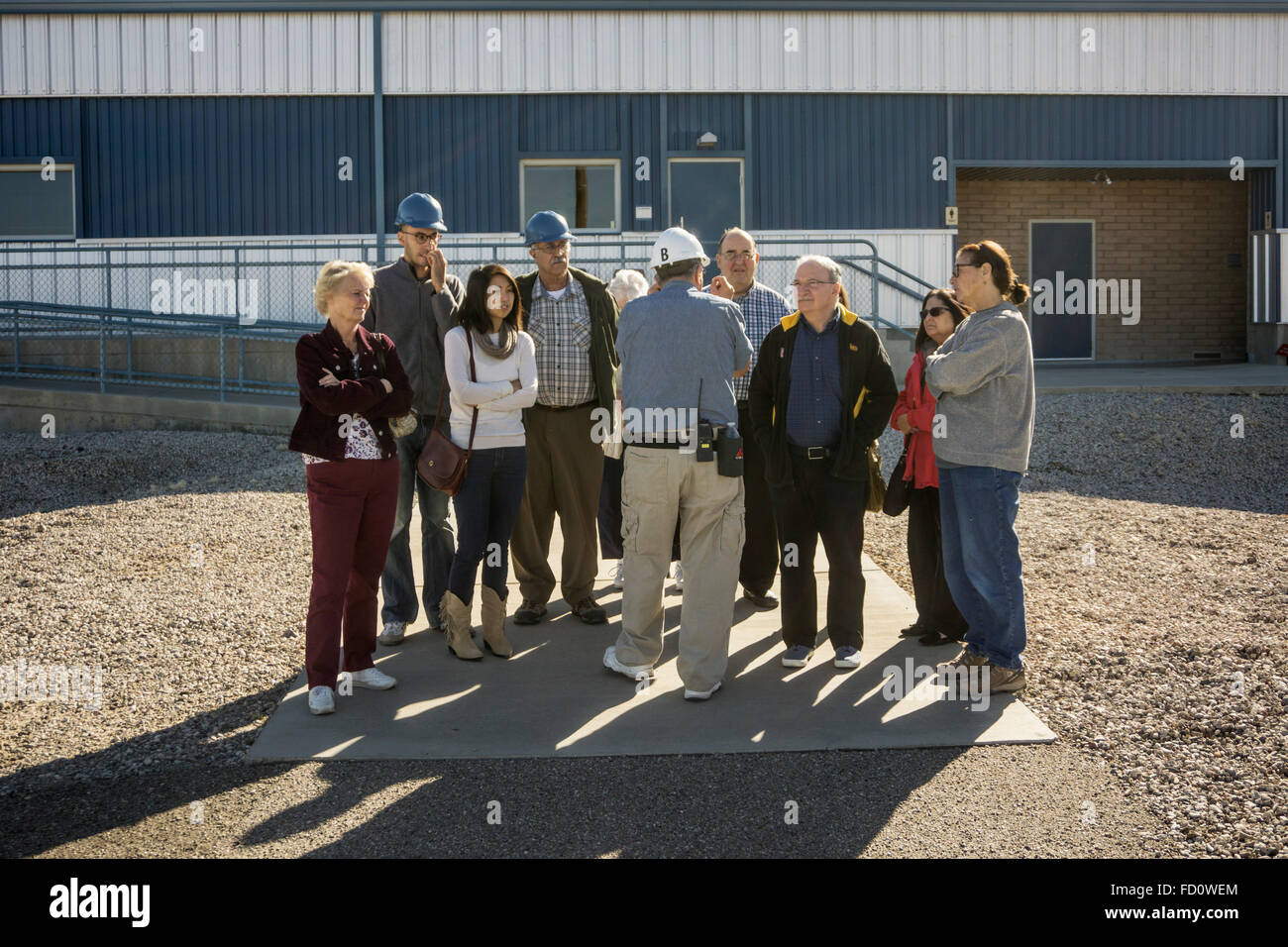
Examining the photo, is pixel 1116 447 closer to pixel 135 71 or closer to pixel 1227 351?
pixel 1227 351

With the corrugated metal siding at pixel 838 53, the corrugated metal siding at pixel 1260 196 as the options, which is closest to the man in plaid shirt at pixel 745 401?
the corrugated metal siding at pixel 838 53

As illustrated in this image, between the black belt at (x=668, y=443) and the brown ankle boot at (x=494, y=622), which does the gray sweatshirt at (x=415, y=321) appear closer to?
the brown ankle boot at (x=494, y=622)

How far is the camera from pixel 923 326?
6.77 m

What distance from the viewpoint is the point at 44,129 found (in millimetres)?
18453

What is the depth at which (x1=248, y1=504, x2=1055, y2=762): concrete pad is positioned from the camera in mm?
5172

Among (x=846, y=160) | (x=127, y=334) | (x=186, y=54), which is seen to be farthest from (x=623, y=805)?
(x=186, y=54)

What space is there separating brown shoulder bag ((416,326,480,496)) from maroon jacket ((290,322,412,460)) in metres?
0.40

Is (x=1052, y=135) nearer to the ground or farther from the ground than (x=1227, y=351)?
farther from the ground

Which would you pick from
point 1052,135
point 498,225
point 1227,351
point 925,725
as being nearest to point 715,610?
point 925,725

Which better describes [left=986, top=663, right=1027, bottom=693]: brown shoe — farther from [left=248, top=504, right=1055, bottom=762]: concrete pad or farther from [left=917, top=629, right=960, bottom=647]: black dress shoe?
[left=917, top=629, right=960, bottom=647]: black dress shoe

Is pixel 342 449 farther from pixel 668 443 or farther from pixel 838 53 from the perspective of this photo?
pixel 838 53

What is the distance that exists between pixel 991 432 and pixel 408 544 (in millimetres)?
2915

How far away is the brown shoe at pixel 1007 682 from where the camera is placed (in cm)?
575

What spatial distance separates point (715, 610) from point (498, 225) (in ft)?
44.7
